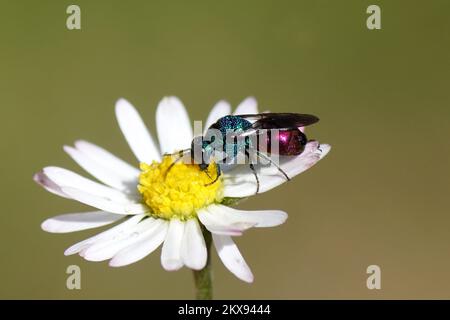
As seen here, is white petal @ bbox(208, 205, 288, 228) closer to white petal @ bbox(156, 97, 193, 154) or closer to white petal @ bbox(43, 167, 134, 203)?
white petal @ bbox(43, 167, 134, 203)

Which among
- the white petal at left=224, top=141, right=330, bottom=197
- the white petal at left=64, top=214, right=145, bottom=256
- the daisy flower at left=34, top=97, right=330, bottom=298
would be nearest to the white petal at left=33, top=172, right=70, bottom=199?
the daisy flower at left=34, top=97, right=330, bottom=298

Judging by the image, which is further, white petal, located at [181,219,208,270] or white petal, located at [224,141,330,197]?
white petal, located at [224,141,330,197]

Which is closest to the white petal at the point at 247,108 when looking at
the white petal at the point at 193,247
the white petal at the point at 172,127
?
the white petal at the point at 172,127

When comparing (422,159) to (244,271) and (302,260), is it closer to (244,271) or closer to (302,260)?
(302,260)

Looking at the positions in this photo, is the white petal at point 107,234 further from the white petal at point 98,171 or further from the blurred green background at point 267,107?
the blurred green background at point 267,107

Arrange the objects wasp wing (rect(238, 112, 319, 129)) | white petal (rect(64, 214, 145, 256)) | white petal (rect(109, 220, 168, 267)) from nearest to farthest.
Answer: white petal (rect(109, 220, 168, 267)), white petal (rect(64, 214, 145, 256)), wasp wing (rect(238, 112, 319, 129))

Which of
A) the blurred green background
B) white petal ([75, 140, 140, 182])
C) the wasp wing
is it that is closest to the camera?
the wasp wing
